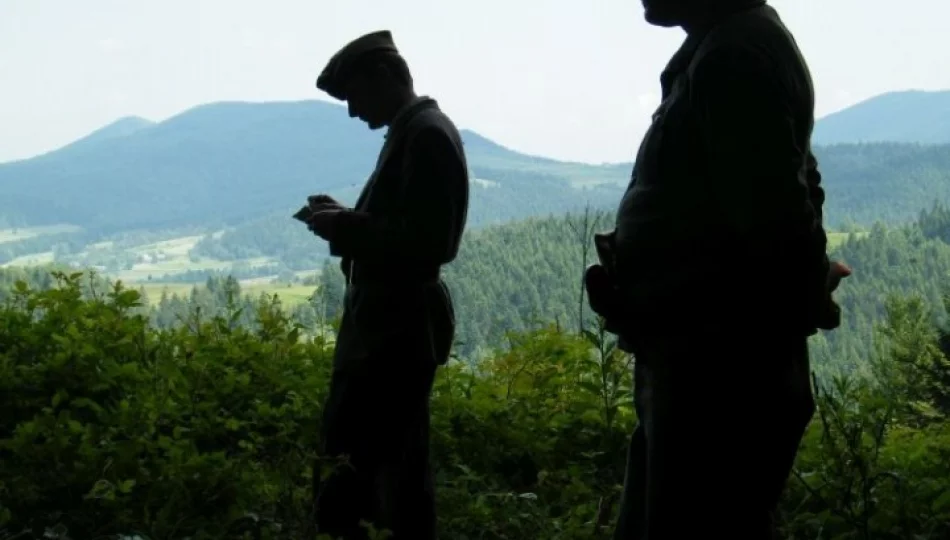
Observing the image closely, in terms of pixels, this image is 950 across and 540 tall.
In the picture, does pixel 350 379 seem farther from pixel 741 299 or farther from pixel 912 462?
pixel 912 462

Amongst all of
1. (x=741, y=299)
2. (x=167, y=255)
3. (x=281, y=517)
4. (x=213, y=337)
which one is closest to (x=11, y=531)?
(x=281, y=517)

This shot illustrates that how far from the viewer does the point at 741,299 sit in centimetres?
224

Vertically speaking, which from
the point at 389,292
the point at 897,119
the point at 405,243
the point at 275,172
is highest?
the point at 897,119

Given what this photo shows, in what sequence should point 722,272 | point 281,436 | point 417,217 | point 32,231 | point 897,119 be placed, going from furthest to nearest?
point 897,119 → point 32,231 → point 281,436 → point 417,217 → point 722,272

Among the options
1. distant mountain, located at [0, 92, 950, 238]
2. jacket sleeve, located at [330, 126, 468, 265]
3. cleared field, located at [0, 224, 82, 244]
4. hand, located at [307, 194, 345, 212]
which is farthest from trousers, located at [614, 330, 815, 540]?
cleared field, located at [0, 224, 82, 244]

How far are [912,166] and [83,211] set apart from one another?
7670 centimetres

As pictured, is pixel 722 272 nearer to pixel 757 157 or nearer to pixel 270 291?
pixel 757 157

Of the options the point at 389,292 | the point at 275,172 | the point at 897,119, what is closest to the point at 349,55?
the point at 389,292

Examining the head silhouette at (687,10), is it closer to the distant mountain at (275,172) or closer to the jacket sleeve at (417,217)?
the jacket sleeve at (417,217)

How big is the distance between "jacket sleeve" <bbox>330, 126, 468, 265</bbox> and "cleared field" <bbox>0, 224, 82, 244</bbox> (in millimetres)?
97556

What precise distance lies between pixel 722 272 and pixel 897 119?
507 ft

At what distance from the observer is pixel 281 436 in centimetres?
446

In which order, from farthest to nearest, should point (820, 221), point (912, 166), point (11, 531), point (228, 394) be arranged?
point (912, 166)
point (228, 394)
point (11, 531)
point (820, 221)

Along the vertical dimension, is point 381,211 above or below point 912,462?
above
